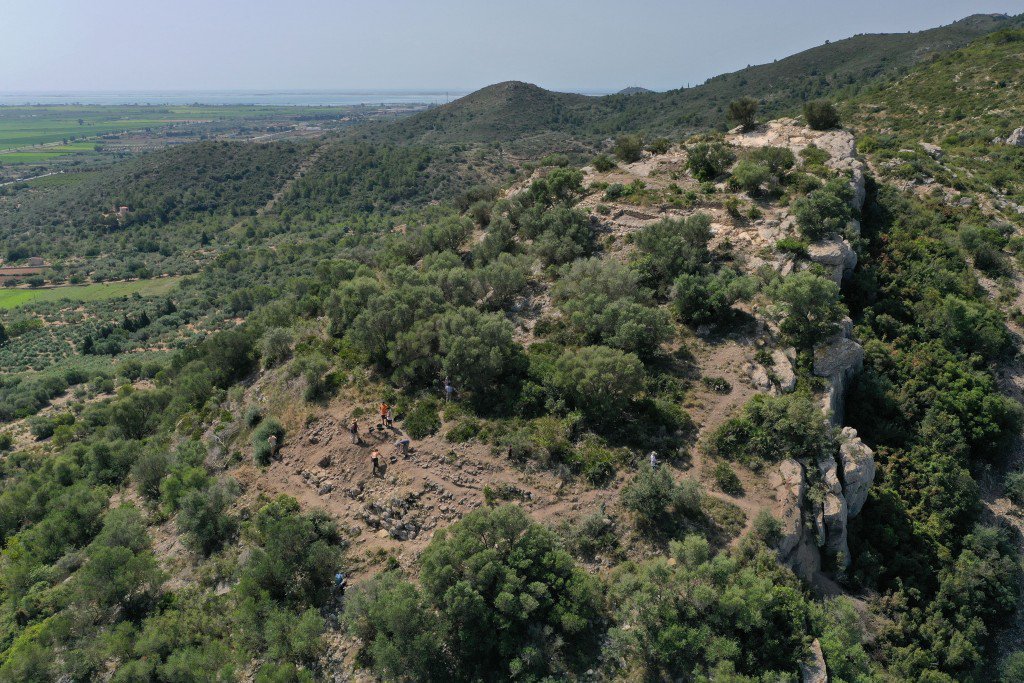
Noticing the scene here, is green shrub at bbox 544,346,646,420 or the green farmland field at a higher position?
green shrub at bbox 544,346,646,420

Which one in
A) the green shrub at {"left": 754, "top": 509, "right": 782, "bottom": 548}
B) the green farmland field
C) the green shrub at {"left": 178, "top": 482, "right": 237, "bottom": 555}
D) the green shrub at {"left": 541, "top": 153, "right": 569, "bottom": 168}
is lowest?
the green farmland field

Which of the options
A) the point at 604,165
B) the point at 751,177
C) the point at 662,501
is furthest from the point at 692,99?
the point at 662,501

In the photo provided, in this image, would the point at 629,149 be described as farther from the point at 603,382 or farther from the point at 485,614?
the point at 485,614

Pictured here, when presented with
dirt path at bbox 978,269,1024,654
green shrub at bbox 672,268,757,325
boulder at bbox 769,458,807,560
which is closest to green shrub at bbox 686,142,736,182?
green shrub at bbox 672,268,757,325

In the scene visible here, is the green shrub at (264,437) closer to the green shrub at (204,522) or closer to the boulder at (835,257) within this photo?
the green shrub at (204,522)

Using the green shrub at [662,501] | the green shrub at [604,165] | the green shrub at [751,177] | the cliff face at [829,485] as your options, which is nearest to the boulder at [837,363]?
the cliff face at [829,485]

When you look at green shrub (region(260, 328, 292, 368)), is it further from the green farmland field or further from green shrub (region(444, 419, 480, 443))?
the green farmland field
